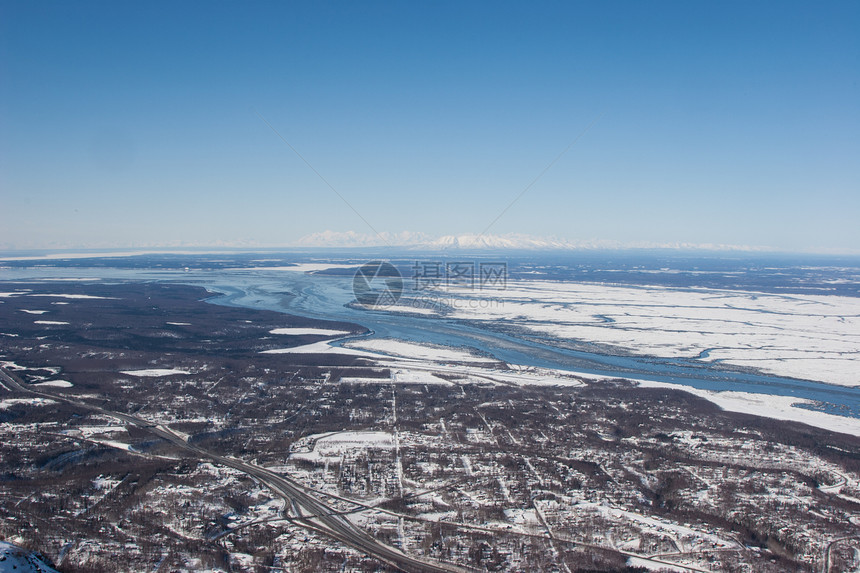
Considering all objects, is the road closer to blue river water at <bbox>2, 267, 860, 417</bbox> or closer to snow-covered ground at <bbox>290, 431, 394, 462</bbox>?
snow-covered ground at <bbox>290, 431, 394, 462</bbox>

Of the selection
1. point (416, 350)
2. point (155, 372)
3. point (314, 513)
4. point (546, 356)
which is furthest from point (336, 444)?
point (546, 356)

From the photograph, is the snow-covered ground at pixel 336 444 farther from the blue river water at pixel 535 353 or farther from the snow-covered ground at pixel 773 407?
the snow-covered ground at pixel 773 407

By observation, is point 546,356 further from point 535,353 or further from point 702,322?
point 702,322

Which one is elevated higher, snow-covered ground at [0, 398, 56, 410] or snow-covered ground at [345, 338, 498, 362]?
snow-covered ground at [345, 338, 498, 362]

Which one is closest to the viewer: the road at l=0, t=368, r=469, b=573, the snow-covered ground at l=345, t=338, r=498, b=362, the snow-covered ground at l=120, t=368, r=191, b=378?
the road at l=0, t=368, r=469, b=573

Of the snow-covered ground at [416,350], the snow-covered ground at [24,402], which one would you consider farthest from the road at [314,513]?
the snow-covered ground at [416,350]

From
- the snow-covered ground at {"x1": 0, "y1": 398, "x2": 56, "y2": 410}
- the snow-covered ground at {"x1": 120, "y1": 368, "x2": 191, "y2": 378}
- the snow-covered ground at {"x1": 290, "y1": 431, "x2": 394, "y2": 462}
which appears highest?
the snow-covered ground at {"x1": 120, "y1": 368, "x2": 191, "y2": 378}

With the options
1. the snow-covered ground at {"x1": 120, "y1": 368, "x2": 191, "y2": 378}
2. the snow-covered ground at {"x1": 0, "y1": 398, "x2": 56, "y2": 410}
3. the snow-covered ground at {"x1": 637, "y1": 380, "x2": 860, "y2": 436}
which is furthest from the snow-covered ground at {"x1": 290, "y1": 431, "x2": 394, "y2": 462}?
the snow-covered ground at {"x1": 637, "y1": 380, "x2": 860, "y2": 436}
